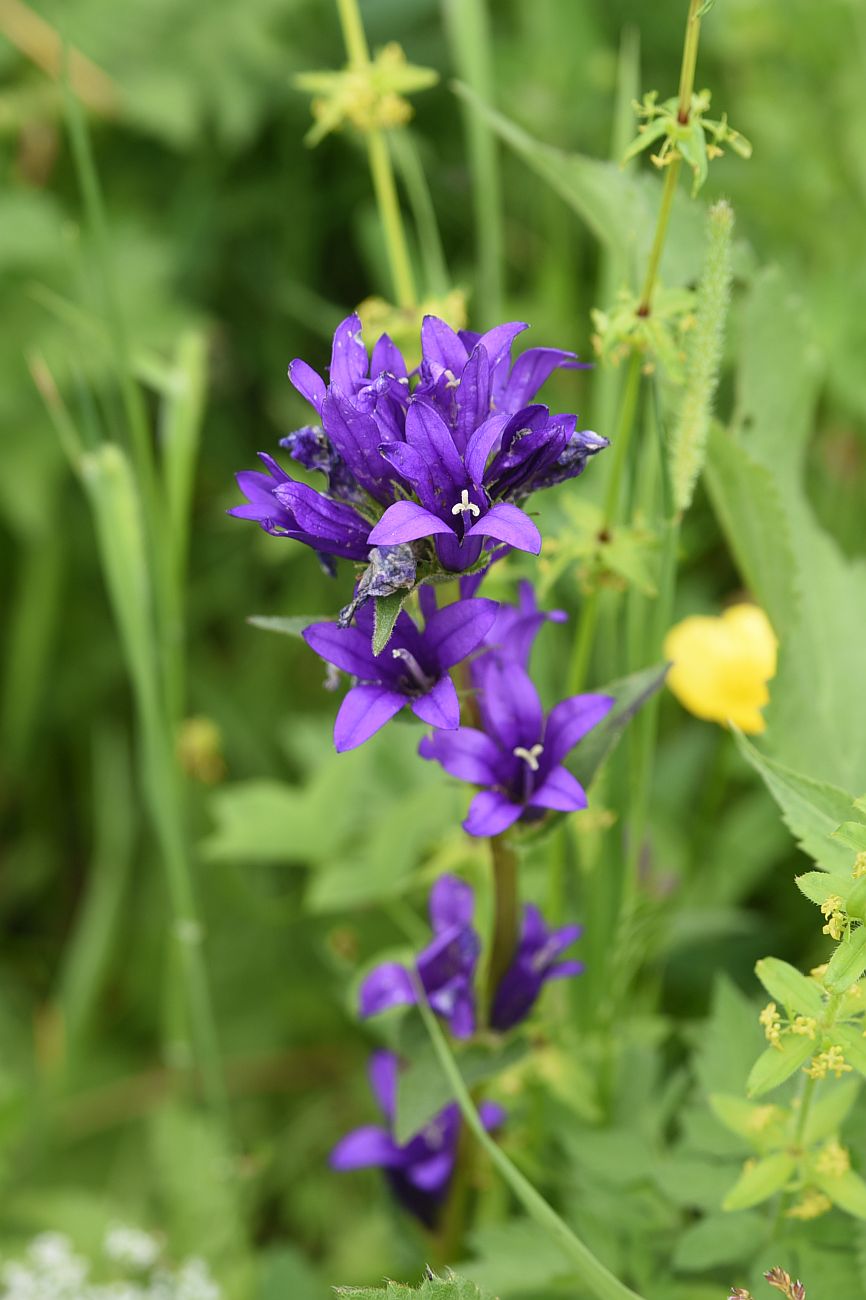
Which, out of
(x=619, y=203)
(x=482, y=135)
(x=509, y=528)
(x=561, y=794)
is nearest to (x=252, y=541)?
(x=482, y=135)

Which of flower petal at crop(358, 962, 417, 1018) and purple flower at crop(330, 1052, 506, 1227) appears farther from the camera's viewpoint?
purple flower at crop(330, 1052, 506, 1227)

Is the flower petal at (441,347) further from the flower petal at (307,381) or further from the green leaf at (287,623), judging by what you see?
the green leaf at (287,623)

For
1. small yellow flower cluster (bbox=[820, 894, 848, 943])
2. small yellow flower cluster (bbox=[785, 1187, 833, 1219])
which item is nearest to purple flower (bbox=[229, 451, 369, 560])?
small yellow flower cluster (bbox=[820, 894, 848, 943])

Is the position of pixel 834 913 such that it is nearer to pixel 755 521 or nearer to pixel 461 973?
pixel 461 973

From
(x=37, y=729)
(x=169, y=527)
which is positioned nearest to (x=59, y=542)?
(x=37, y=729)

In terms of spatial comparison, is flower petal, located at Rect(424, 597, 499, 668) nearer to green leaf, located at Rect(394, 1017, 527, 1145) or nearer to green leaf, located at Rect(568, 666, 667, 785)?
green leaf, located at Rect(568, 666, 667, 785)

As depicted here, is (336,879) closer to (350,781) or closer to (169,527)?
(350,781)
